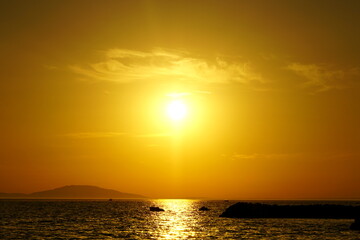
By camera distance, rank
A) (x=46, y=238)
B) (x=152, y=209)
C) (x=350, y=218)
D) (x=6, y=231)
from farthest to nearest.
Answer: (x=152, y=209) < (x=350, y=218) < (x=6, y=231) < (x=46, y=238)

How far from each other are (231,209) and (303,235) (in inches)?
2470

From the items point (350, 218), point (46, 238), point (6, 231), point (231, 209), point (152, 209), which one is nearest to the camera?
point (46, 238)

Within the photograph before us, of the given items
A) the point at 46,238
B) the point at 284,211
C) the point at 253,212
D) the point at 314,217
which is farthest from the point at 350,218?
the point at 46,238

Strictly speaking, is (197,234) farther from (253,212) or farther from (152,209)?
(152,209)

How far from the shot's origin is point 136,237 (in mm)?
67875

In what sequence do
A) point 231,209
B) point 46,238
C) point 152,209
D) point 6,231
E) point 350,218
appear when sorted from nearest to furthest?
point 46,238 < point 6,231 < point 350,218 < point 231,209 < point 152,209

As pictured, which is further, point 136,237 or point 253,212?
point 253,212

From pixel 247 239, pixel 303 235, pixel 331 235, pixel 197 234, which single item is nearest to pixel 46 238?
pixel 197 234

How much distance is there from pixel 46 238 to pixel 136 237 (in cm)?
1344

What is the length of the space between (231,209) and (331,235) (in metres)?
63.4

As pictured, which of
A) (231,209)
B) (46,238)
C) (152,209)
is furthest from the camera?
(152,209)

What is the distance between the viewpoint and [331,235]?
69.3 metres

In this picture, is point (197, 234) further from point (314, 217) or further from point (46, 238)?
point (314, 217)

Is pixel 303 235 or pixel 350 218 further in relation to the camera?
pixel 350 218
